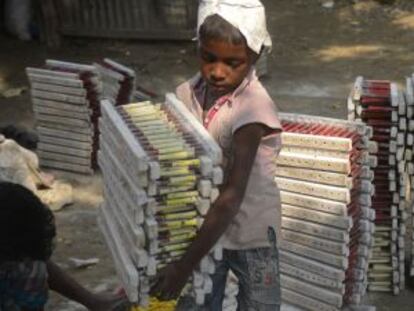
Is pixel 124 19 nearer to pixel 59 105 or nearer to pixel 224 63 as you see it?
pixel 59 105

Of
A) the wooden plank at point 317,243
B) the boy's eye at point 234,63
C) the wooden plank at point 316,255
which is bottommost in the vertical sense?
the wooden plank at point 316,255

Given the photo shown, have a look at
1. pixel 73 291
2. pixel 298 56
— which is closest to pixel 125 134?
pixel 73 291

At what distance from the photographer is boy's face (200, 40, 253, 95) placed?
10.0 feet

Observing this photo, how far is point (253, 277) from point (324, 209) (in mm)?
1495

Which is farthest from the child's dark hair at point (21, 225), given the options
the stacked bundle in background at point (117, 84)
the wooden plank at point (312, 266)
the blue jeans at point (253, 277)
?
the stacked bundle in background at point (117, 84)

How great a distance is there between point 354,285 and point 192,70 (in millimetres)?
6334

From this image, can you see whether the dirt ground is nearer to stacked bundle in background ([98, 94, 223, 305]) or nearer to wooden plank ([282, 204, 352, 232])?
wooden plank ([282, 204, 352, 232])

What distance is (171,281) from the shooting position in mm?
3018

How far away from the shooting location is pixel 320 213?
15.6 feet

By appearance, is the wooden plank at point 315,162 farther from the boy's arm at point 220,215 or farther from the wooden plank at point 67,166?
the wooden plank at point 67,166

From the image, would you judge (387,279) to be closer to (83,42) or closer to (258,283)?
(258,283)

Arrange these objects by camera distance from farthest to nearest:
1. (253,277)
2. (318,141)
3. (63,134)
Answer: (63,134) < (318,141) < (253,277)

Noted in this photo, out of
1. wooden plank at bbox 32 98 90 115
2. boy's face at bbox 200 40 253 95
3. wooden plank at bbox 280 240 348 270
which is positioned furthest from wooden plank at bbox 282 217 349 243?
Result: wooden plank at bbox 32 98 90 115

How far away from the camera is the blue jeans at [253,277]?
330cm
